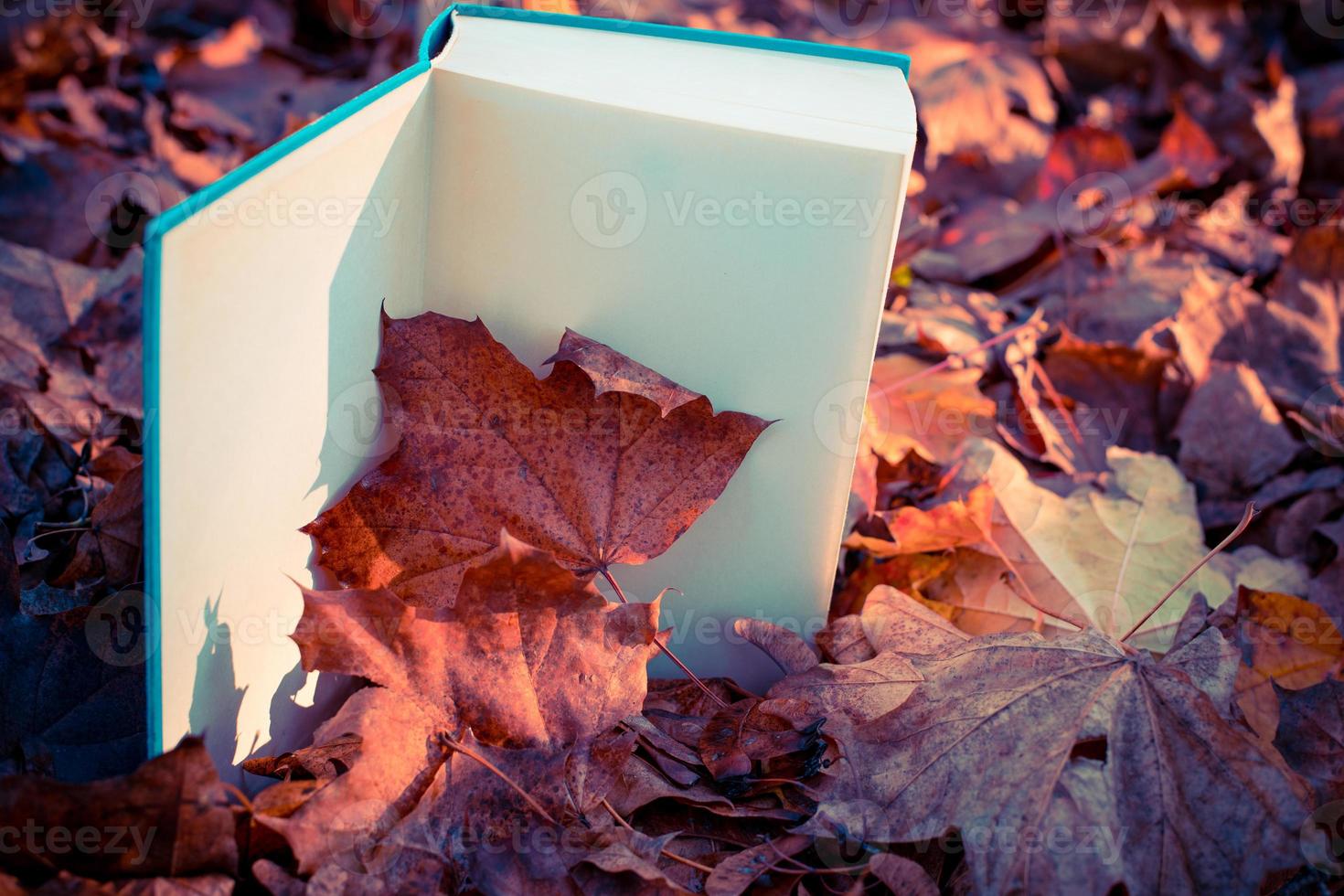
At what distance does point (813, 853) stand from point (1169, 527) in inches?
26.8

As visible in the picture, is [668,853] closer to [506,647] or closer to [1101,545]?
A: [506,647]

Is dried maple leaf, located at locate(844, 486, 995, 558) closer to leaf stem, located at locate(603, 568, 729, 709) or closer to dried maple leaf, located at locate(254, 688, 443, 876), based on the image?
leaf stem, located at locate(603, 568, 729, 709)

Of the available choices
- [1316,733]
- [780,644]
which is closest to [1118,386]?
[1316,733]

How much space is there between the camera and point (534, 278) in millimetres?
998

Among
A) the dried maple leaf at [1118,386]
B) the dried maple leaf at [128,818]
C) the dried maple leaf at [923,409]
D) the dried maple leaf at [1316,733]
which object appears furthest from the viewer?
the dried maple leaf at [1118,386]

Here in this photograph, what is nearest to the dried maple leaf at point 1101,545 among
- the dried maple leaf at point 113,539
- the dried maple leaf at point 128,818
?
the dried maple leaf at point 128,818

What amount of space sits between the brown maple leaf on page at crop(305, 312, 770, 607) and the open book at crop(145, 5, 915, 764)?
4cm

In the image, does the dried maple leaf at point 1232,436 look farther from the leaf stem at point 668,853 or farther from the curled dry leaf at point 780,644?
the leaf stem at point 668,853

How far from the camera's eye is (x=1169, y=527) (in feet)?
4.28

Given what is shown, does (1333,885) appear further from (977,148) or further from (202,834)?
(977,148)

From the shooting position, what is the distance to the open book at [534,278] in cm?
81

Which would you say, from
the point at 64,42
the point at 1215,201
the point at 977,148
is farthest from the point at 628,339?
the point at 64,42

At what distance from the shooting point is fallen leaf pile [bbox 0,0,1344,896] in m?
0.85

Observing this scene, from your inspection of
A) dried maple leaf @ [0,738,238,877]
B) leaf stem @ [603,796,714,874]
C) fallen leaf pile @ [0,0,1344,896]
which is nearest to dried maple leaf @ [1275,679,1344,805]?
fallen leaf pile @ [0,0,1344,896]
